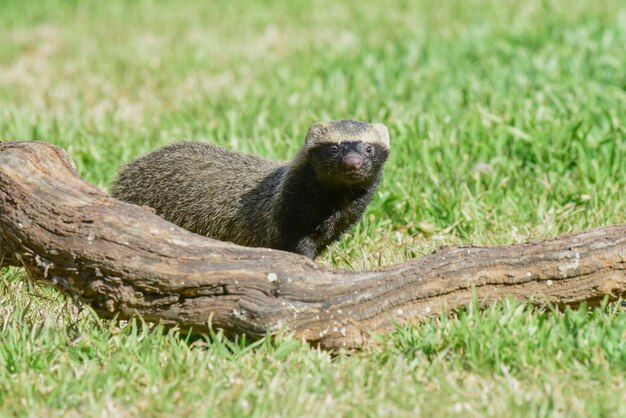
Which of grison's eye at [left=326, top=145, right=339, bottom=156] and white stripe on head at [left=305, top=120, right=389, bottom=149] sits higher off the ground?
white stripe on head at [left=305, top=120, right=389, bottom=149]

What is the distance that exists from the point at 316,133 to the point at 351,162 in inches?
17.9

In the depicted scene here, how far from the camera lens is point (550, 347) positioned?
4090 millimetres

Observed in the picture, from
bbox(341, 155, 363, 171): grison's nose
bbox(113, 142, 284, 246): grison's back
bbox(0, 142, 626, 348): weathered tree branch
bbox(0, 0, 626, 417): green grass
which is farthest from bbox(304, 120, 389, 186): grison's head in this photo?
bbox(0, 142, 626, 348): weathered tree branch

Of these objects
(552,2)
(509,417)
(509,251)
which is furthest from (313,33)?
(509,417)

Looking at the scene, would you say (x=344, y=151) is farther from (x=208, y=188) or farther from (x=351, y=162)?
(x=208, y=188)

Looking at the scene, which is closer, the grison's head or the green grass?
the green grass

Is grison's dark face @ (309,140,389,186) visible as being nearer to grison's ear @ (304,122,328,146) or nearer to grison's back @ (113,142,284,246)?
grison's ear @ (304,122,328,146)

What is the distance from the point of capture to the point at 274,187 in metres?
6.06

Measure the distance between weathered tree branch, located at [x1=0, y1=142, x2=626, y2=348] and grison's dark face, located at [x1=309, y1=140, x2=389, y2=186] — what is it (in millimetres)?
1287

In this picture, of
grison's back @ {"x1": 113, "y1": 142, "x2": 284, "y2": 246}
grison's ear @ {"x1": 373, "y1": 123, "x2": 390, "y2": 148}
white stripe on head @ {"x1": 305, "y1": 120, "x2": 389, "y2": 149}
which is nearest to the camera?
white stripe on head @ {"x1": 305, "y1": 120, "x2": 389, "y2": 149}

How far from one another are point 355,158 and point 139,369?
2.03 metres

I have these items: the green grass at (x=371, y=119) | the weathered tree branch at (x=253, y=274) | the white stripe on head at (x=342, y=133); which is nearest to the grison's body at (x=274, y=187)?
the white stripe on head at (x=342, y=133)

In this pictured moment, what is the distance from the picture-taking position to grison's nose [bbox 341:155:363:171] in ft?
18.1

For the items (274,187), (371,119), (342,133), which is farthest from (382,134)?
(371,119)
